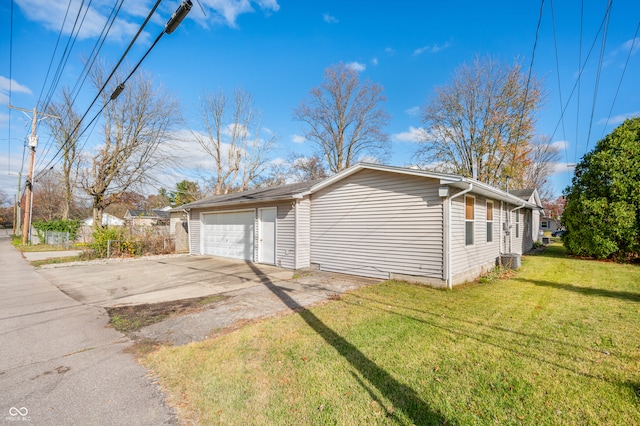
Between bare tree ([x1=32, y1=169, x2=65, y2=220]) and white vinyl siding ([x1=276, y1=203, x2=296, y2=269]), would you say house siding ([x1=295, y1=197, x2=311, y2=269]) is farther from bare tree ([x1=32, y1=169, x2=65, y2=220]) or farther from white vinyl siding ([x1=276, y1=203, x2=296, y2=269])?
bare tree ([x1=32, y1=169, x2=65, y2=220])

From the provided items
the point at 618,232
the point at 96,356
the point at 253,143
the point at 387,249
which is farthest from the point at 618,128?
the point at 253,143

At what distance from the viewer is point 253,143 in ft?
86.2

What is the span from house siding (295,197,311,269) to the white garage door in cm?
270

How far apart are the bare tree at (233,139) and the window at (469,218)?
2093cm

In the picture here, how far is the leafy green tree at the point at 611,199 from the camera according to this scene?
1078 centimetres

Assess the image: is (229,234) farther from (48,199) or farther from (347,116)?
(48,199)

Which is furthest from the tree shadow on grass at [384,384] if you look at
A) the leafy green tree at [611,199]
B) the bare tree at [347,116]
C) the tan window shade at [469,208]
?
the bare tree at [347,116]

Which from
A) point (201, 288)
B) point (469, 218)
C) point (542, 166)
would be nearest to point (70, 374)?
point (201, 288)

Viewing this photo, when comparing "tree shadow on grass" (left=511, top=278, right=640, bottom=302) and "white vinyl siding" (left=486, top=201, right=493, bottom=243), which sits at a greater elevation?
"white vinyl siding" (left=486, top=201, right=493, bottom=243)

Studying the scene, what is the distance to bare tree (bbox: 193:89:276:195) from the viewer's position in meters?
25.1

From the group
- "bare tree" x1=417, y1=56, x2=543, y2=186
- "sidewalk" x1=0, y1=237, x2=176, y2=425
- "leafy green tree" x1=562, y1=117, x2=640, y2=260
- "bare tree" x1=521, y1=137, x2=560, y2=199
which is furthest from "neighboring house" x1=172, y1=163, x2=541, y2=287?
"bare tree" x1=521, y1=137, x2=560, y2=199

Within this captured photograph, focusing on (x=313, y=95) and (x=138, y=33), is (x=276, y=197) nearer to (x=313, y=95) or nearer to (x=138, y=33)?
(x=138, y=33)

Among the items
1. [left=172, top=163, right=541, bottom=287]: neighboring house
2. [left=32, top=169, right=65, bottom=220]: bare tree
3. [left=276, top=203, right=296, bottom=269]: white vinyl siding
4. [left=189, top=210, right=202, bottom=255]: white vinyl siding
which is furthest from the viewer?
[left=32, top=169, right=65, bottom=220]: bare tree

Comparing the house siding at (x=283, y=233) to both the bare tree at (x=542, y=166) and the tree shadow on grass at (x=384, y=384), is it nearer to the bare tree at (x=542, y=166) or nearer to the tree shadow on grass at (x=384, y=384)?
the tree shadow on grass at (x=384, y=384)
